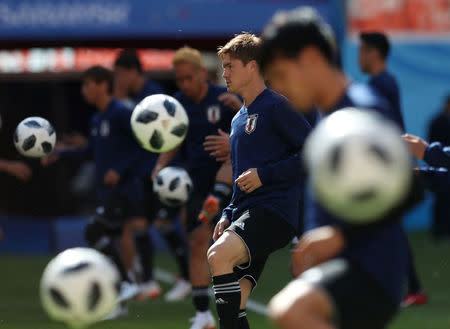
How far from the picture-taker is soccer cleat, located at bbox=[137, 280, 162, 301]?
1030 centimetres

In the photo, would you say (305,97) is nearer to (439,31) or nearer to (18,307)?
(18,307)

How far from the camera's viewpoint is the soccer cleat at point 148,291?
10297mm

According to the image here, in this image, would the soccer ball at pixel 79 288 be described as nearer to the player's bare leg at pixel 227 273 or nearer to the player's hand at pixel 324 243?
the player's hand at pixel 324 243

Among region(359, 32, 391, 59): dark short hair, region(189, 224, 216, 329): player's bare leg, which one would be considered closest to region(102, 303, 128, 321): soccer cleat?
region(189, 224, 216, 329): player's bare leg

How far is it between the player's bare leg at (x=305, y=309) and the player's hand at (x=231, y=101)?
4.21m

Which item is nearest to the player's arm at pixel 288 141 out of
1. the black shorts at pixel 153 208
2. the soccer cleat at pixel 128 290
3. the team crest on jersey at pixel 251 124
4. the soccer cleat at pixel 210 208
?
the team crest on jersey at pixel 251 124

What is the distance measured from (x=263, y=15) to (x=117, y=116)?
8.50m

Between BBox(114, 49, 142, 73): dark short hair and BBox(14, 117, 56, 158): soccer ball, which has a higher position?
BBox(114, 49, 142, 73): dark short hair

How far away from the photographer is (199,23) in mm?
17688

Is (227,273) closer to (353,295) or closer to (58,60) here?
(353,295)

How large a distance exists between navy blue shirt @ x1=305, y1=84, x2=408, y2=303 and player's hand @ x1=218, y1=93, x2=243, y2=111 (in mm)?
3905

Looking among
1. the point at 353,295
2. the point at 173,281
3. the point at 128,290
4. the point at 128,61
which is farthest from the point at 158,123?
the point at 173,281

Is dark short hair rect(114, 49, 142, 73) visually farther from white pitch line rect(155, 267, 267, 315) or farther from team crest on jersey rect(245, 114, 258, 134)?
team crest on jersey rect(245, 114, 258, 134)

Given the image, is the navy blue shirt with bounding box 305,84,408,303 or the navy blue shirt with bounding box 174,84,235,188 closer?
the navy blue shirt with bounding box 305,84,408,303
